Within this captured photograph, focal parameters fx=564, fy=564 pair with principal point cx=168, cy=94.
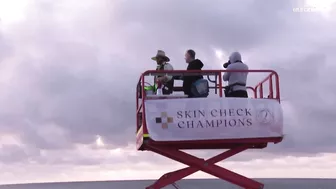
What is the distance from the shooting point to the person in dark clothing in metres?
14.3

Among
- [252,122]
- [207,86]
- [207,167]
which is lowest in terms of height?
[207,167]

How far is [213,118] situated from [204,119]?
224mm

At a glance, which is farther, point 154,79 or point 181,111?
point 154,79

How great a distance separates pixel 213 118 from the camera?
13.7 m

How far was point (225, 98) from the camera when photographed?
1379 cm

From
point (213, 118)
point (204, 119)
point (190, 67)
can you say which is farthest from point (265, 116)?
point (190, 67)

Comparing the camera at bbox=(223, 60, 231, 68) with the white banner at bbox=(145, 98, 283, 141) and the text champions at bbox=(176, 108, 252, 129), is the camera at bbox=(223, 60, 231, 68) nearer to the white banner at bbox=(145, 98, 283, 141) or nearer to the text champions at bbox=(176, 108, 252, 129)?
the white banner at bbox=(145, 98, 283, 141)

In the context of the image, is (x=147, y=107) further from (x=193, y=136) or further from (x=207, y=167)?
(x=207, y=167)

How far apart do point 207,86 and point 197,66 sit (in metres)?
0.57

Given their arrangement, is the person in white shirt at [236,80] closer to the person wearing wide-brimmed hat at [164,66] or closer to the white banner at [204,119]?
the white banner at [204,119]

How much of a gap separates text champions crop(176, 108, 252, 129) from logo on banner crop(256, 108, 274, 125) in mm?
262

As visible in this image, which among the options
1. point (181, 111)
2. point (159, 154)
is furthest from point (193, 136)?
point (159, 154)

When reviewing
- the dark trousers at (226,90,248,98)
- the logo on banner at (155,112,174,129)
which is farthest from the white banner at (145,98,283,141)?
the dark trousers at (226,90,248,98)

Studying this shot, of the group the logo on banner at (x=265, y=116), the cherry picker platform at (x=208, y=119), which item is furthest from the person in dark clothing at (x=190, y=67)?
the logo on banner at (x=265, y=116)
